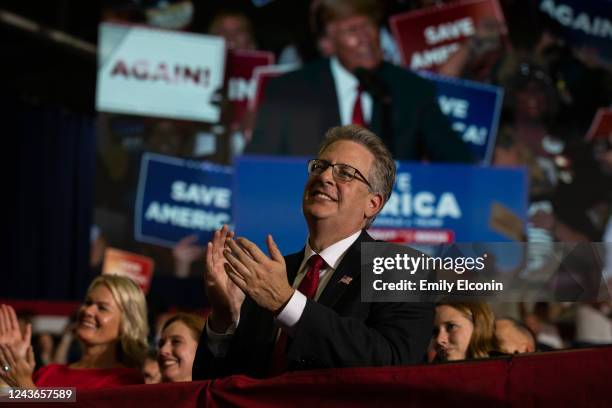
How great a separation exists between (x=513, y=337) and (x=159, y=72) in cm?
440

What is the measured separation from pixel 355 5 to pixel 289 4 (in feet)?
1.57

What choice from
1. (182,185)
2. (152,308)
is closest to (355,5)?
(182,185)

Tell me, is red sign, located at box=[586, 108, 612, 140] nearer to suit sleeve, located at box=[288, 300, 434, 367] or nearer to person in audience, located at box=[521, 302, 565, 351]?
person in audience, located at box=[521, 302, 565, 351]

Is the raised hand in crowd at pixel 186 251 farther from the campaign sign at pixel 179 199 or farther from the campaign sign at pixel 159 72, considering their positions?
the campaign sign at pixel 159 72

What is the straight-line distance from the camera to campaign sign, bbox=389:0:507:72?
23.0 ft

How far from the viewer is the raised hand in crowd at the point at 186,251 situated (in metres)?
6.81

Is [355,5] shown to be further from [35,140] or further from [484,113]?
[35,140]

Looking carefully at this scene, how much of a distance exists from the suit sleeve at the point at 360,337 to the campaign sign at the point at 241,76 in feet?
16.4

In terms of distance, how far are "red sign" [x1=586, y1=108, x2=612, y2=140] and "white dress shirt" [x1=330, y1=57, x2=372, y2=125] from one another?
1.62 metres

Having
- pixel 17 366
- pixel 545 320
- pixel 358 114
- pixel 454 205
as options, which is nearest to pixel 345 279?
pixel 17 366

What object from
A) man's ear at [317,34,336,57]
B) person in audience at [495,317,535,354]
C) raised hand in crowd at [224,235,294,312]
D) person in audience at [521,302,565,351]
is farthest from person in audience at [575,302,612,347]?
raised hand in crowd at [224,235,294,312]

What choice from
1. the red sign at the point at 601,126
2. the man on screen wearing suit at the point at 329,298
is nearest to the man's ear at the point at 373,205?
the man on screen wearing suit at the point at 329,298

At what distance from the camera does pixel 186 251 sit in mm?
6844

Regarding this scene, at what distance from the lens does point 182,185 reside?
6.88m
